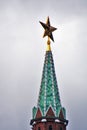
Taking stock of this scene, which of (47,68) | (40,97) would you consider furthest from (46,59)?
(40,97)

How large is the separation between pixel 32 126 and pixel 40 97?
14.8 feet

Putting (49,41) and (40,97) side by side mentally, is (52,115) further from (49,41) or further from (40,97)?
(49,41)

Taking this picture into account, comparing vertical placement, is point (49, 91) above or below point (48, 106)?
above

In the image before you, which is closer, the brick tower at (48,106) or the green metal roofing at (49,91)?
the brick tower at (48,106)

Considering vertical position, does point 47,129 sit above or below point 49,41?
below

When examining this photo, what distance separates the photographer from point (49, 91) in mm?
82812

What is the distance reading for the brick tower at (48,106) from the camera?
79.8 meters

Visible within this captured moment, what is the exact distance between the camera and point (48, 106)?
81.1m

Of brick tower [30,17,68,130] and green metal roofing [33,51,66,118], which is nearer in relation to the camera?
brick tower [30,17,68,130]

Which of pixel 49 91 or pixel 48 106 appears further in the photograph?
pixel 49 91

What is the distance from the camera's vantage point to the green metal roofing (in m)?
81.2

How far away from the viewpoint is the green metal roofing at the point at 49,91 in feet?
267

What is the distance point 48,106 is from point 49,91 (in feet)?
9.01

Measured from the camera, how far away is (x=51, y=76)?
84625mm
